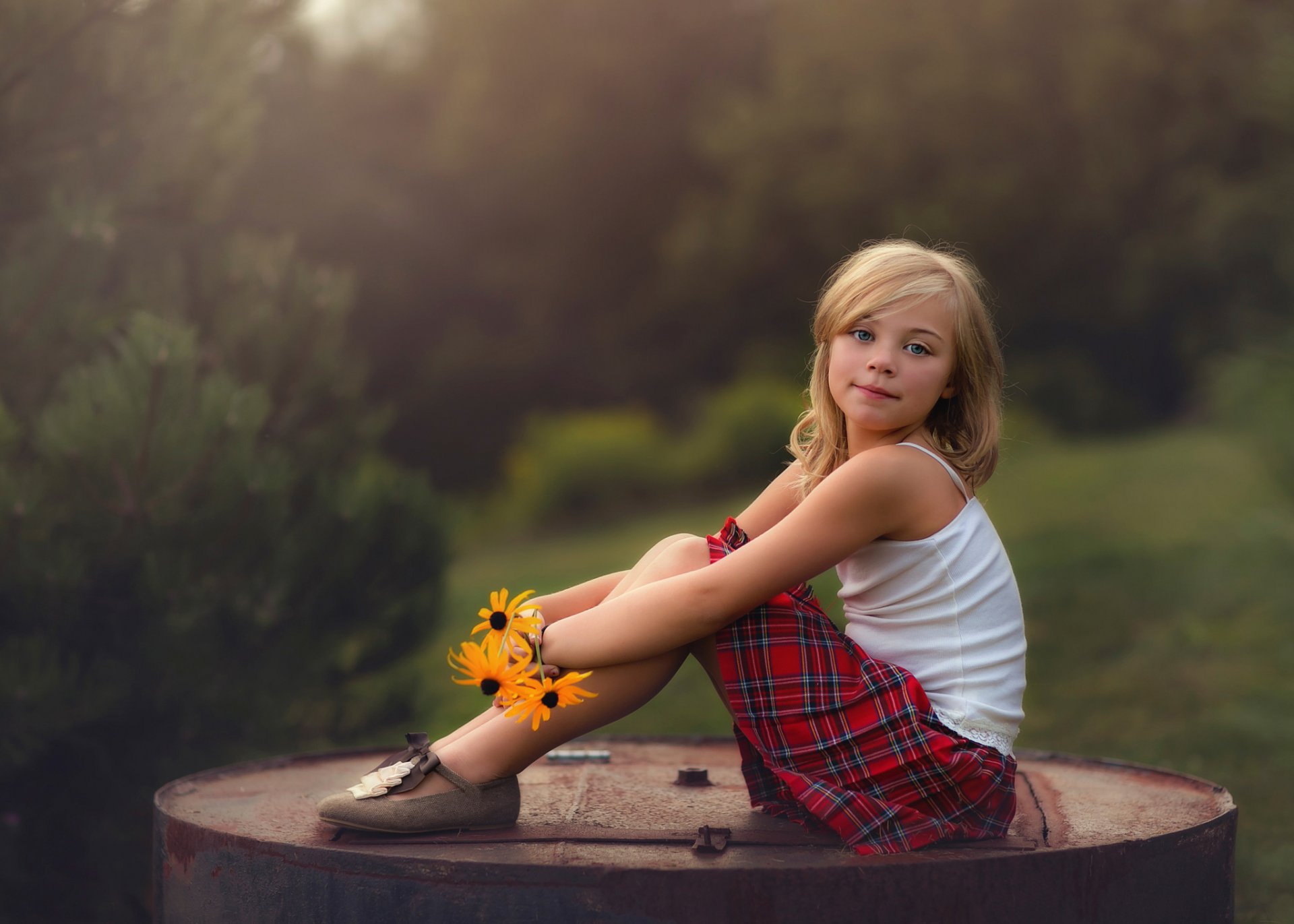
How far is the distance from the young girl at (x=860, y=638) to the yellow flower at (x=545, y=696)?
32 millimetres

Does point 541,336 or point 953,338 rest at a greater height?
point 541,336

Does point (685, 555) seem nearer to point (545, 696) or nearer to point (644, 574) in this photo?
point (644, 574)

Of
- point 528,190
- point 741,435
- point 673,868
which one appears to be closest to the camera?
point 673,868

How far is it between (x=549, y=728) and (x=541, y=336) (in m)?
12.5

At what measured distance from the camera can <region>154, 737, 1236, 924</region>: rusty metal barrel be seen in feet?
4.55

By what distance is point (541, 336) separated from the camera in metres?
13.9

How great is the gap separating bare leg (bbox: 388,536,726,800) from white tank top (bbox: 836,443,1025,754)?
256 millimetres

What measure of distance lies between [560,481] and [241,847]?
10.5 m

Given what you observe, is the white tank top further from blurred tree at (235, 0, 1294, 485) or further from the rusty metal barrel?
blurred tree at (235, 0, 1294, 485)

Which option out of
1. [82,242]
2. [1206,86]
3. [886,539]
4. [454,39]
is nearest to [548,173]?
[454,39]

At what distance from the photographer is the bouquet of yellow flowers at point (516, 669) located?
5.11 ft

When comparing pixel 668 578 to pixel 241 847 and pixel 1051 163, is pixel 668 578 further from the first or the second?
pixel 1051 163

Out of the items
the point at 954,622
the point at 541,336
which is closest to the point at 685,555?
the point at 954,622

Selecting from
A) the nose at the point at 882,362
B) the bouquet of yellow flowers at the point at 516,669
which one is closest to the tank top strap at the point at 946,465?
the nose at the point at 882,362
